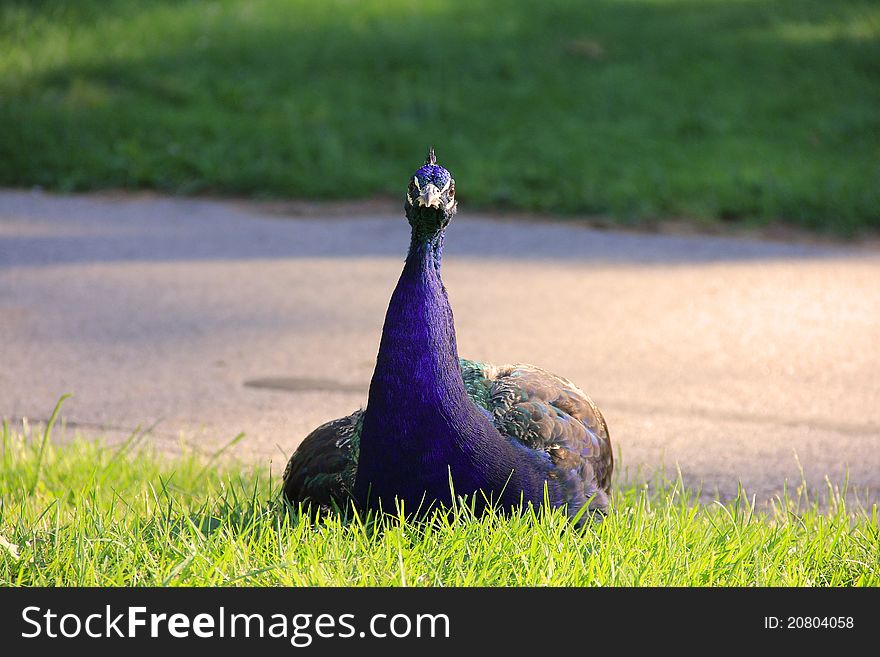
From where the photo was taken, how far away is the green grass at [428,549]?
277cm

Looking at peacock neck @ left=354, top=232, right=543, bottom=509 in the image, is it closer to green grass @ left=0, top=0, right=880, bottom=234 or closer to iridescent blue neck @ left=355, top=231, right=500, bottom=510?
iridescent blue neck @ left=355, top=231, right=500, bottom=510

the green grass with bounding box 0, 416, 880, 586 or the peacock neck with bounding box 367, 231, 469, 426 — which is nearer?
the green grass with bounding box 0, 416, 880, 586

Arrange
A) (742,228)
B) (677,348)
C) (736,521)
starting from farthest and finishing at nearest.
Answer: (742,228), (677,348), (736,521)

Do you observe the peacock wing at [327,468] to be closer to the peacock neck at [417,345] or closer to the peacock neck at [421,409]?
the peacock neck at [421,409]

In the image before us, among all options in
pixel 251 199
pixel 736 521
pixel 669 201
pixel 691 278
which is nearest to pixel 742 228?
pixel 669 201

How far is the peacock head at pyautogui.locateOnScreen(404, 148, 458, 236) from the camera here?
112 inches

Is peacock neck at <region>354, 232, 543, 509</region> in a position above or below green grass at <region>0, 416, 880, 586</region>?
above

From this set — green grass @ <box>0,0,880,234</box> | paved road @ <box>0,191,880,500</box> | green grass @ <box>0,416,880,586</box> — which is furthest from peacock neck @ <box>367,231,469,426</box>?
green grass @ <box>0,0,880,234</box>

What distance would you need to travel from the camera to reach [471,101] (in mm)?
9602

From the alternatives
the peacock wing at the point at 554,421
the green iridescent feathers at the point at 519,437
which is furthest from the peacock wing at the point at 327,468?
the peacock wing at the point at 554,421

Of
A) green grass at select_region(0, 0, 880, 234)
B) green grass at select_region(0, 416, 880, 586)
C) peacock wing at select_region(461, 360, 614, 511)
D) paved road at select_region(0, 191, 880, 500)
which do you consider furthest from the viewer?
green grass at select_region(0, 0, 880, 234)
